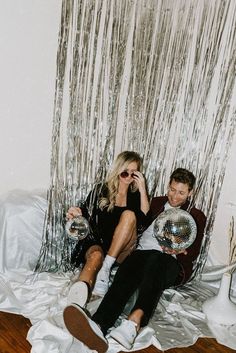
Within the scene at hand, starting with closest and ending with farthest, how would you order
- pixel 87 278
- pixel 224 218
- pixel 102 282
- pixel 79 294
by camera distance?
pixel 79 294, pixel 87 278, pixel 102 282, pixel 224 218

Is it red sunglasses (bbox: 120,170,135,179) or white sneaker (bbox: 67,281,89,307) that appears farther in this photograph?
red sunglasses (bbox: 120,170,135,179)

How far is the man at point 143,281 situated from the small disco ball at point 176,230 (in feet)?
0.18

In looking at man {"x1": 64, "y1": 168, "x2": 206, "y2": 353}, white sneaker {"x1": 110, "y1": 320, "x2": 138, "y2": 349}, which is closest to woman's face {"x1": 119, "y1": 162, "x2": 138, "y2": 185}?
man {"x1": 64, "y1": 168, "x2": 206, "y2": 353}

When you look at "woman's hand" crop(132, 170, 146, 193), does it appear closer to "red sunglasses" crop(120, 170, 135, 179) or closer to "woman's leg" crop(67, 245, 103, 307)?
"red sunglasses" crop(120, 170, 135, 179)

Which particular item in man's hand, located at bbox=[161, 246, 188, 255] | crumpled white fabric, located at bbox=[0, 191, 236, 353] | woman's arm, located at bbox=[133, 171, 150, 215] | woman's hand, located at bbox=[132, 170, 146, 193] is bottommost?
crumpled white fabric, located at bbox=[0, 191, 236, 353]

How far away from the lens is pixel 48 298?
2207 mm

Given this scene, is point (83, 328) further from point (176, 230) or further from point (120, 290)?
point (176, 230)

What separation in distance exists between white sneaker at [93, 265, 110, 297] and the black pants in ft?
0.44

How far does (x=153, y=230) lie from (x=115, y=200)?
1.07ft

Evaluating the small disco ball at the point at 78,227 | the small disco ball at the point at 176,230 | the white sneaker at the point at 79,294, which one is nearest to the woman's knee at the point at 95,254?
the small disco ball at the point at 78,227

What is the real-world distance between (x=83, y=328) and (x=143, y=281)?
39 centimetres

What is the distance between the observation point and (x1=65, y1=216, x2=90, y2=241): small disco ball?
222 centimetres

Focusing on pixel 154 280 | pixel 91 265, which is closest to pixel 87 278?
pixel 91 265

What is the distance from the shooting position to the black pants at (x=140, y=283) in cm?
193
